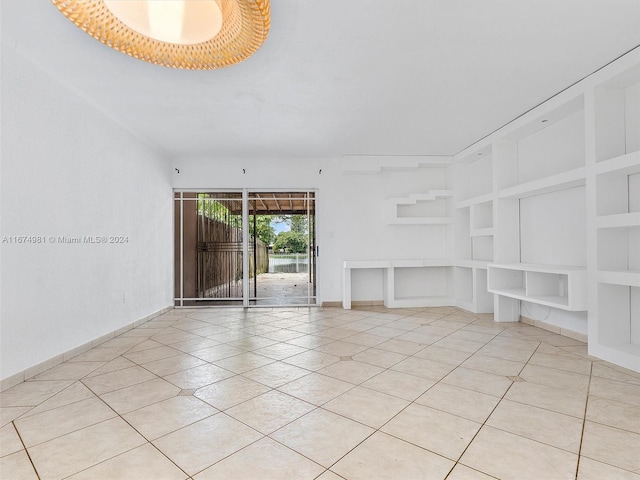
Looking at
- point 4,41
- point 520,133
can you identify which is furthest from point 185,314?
point 520,133

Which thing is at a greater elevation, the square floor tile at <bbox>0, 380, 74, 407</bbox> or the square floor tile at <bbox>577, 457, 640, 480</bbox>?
the square floor tile at <bbox>577, 457, 640, 480</bbox>

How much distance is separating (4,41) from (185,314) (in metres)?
4.20

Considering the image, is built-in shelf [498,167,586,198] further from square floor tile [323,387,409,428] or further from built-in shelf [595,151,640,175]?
square floor tile [323,387,409,428]

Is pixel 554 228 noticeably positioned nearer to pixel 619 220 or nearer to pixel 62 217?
pixel 619 220

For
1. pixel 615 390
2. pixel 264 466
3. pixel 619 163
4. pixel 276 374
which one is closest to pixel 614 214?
pixel 619 163

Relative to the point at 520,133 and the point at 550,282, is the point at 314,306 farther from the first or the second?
the point at 520,133

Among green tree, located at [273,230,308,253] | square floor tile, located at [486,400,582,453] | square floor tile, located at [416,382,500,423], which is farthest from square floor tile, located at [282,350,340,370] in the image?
green tree, located at [273,230,308,253]

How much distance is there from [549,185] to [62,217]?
5372 millimetres

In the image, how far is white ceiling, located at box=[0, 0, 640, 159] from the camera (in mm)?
2484

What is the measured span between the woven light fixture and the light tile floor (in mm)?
2415

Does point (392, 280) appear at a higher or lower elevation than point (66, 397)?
higher

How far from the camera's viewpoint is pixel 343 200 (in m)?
6.43

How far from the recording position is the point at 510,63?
125 inches

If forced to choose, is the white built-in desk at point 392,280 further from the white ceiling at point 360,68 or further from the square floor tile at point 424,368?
the square floor tile at point 424,368
